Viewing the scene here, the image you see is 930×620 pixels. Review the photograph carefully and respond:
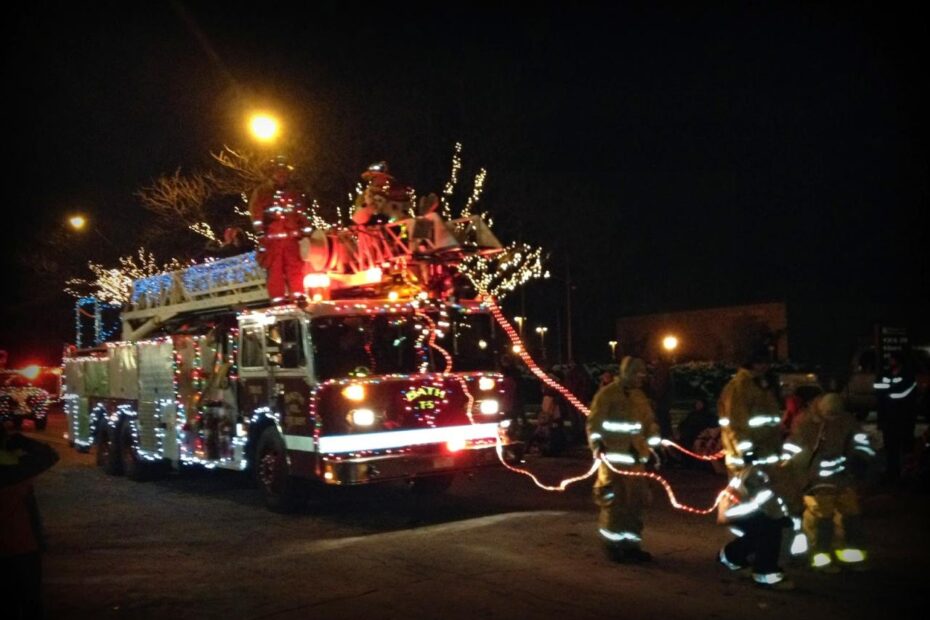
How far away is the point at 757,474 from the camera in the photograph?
738 cm

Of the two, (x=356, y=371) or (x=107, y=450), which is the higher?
(x=356, y=371)

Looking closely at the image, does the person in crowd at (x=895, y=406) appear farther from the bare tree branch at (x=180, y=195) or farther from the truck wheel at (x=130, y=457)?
the bare tree branch at (x=180, y=195)

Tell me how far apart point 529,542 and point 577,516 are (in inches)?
57.6

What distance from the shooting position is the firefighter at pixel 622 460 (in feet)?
27.0

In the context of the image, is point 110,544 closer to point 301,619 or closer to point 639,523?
point 301,619

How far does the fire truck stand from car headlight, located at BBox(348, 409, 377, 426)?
1cm

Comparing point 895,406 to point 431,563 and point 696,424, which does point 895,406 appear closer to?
point 696,424

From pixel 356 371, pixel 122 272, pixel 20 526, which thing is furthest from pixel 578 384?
pixel 122 272

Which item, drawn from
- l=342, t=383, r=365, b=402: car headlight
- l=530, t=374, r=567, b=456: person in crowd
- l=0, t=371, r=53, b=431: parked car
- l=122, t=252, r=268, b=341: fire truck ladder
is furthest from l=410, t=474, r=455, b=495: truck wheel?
l=0, t=371, r=53, b=431: parked car

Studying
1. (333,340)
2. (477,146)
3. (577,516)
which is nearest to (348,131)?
(477,146)

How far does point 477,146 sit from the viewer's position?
2597cm

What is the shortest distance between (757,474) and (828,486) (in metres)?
0.91

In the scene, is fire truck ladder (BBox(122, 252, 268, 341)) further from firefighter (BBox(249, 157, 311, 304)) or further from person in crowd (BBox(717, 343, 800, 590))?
person in crowd (BBox(717, 343, 800, 590))

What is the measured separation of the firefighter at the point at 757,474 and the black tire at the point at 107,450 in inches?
465
